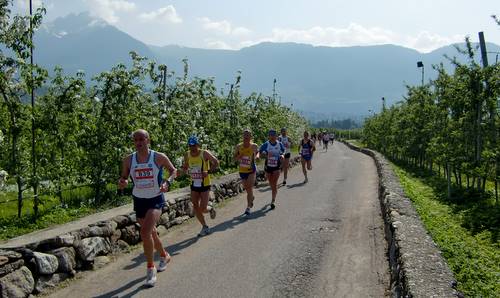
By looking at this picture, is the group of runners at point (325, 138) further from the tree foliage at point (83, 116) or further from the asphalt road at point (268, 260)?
the asphalt road at point (268, 260)

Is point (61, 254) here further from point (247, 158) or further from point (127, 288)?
point (247, 158)

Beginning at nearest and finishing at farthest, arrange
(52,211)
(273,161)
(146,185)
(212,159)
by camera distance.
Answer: (146,185) < (212,159) < (52,211) < (273,161)

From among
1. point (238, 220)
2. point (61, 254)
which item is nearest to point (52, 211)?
point (61, 254)

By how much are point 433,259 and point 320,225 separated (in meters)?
3.76

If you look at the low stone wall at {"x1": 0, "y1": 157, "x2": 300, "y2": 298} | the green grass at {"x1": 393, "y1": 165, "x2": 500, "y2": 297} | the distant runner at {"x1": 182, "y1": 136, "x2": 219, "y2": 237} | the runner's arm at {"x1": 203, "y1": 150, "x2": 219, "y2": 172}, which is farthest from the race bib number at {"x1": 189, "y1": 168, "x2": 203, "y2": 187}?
the green grass at {"x1": 393, "y1": 165, "x2": 500, "y2": 297}

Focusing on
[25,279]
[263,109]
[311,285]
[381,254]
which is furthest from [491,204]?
[263,109]

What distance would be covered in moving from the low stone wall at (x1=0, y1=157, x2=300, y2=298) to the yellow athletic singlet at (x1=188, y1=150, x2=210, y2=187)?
1341 millimetres

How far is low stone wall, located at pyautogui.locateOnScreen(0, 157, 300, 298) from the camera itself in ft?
19.3

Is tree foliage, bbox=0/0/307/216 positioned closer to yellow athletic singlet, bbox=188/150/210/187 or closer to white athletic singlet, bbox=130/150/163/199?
white athletic singlet, bbox=130/150/163/199

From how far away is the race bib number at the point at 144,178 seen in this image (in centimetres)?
659

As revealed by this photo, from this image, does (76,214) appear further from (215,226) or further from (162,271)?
(162,271)

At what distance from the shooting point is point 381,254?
804 centimetres

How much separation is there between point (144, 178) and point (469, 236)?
711 cm

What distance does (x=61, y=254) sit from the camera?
21.8 feet
